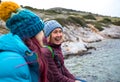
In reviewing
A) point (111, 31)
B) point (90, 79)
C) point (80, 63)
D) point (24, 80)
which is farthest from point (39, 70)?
point (111, 31)

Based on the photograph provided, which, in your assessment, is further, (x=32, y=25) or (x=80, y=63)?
(x=80, y=63)

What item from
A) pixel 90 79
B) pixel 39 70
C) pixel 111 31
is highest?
pixel 39 70

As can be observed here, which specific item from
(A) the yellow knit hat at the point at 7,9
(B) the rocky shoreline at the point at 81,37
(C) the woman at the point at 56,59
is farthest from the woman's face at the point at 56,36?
(B) the rocky shoreline at the point at 81,37

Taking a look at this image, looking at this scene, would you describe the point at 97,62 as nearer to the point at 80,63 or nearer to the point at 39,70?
the point at 80,63

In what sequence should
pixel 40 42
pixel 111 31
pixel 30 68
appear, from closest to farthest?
pixel 30 68, pixel 40 42, pixel 111 31

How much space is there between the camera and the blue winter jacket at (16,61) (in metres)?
2.74

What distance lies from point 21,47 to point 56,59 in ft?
7.85

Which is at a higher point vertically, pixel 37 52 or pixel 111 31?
pixel 37 52

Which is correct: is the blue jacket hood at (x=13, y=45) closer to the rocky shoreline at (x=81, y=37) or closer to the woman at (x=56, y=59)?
the woman at (x=56, y=59)

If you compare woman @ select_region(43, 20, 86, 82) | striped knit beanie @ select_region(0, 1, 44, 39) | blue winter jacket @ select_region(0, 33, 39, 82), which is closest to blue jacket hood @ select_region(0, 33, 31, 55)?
blue winter jacket @ select_region(0, 33, 39, 82)

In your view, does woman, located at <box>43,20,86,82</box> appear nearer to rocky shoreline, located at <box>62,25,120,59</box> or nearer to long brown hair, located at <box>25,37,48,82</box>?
long brown hair, located at <box>25,37,48,82</box>

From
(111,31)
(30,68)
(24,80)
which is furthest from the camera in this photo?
(111,31)

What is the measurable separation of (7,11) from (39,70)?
2.10 ft

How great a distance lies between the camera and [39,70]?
3195 millimetres
